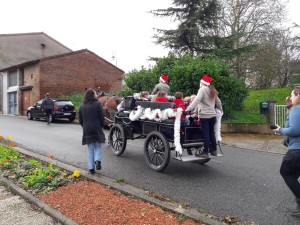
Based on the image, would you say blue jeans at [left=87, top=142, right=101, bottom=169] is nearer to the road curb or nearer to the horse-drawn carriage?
the horse-drawn carriage

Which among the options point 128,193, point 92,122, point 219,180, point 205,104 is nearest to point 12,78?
point 92,122

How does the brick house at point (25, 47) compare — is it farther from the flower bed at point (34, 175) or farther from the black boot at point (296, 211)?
the black boot at point (296, 211)

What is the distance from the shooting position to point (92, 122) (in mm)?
6645

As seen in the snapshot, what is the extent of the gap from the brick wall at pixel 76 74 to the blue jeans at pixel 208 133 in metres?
A: 25.2

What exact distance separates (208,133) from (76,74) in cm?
2677

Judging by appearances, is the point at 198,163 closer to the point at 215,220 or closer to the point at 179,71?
the point at 215,220

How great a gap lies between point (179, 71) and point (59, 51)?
34.8 m

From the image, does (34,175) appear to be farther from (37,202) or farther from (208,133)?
(208,133)

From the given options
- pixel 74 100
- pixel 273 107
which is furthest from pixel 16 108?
pixel 273 107

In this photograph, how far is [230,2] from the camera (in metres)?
27.0

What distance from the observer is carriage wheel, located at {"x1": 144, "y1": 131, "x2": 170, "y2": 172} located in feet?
21.9

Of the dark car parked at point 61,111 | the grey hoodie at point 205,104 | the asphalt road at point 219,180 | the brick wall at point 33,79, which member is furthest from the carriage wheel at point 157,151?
the brick wall at point 33,79

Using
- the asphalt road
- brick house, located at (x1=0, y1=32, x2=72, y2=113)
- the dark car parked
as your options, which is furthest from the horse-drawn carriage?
brick house, located at (x1=0, y1=32, x2=72, y2=113)

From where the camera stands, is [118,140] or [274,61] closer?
[118,140]
